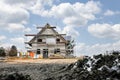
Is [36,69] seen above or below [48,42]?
below

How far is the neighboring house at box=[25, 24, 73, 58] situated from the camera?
274ft

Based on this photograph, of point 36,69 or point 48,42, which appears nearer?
point 36,69

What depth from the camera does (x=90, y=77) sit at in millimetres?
10547

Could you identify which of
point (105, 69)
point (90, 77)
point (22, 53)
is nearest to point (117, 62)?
point (105, 69)

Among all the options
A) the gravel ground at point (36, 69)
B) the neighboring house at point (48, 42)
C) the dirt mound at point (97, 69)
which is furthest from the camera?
the neighboring house at point (48, 42)

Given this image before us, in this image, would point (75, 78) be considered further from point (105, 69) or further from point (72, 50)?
point (72, 50)

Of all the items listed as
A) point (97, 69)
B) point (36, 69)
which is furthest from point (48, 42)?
point (97, 69)

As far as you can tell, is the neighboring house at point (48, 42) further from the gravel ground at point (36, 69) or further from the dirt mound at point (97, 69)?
the dirt mound at point (97, 69)

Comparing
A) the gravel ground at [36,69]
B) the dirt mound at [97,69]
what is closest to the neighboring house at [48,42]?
the gravel ground at [36,69]

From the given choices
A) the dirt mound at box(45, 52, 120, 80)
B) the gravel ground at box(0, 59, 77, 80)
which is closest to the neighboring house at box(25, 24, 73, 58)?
the gravel ground at box(0, 59, 77, 80)

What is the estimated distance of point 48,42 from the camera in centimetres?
8456

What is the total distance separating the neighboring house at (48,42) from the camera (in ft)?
274

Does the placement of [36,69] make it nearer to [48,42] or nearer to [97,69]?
[97,69]

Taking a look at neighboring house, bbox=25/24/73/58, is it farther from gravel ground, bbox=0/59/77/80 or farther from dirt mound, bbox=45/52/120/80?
dirt mound, bbox=45/52/120/80
